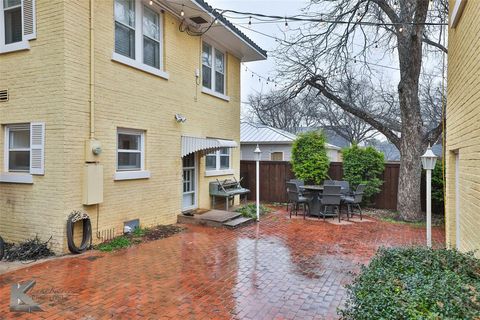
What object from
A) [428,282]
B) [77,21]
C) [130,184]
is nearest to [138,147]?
[130,184]

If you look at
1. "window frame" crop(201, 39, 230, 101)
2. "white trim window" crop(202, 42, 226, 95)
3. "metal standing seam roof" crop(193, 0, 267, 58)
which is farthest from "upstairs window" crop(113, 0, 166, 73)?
"white trim window" crop(202, 42, 226, 95)

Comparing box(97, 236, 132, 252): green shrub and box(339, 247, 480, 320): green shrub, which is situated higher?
box(339, 247, 480, 320): green shrub

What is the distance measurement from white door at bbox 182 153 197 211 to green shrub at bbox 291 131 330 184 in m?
4.89

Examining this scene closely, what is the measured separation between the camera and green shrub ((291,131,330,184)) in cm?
1388

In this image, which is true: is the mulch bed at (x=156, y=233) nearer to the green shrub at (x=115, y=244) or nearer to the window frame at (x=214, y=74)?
the green shrub at (x=115, y=244)

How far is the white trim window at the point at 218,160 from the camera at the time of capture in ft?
40.2

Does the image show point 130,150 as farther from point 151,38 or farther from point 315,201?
point 315,201

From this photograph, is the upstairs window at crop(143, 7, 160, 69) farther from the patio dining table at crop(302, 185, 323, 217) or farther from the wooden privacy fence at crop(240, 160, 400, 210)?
the wooden privacy fence at crop(240, 160, 400, 210)

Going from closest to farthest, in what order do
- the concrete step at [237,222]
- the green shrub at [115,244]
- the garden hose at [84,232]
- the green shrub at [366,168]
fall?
1. the garden hose at [84,232]
2. the green shrub at [115,244]
3. the concrete step at [237,222]
4. the green shrub at [366,168]

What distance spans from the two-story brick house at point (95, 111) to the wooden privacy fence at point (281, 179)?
5891mm

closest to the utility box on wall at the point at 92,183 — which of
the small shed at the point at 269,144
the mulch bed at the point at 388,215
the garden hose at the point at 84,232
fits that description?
the garden hose at the point at 84,232

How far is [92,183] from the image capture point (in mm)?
6938

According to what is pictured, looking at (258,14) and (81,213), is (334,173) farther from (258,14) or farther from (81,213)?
(81,213)

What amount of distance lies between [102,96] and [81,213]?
8.34ft
